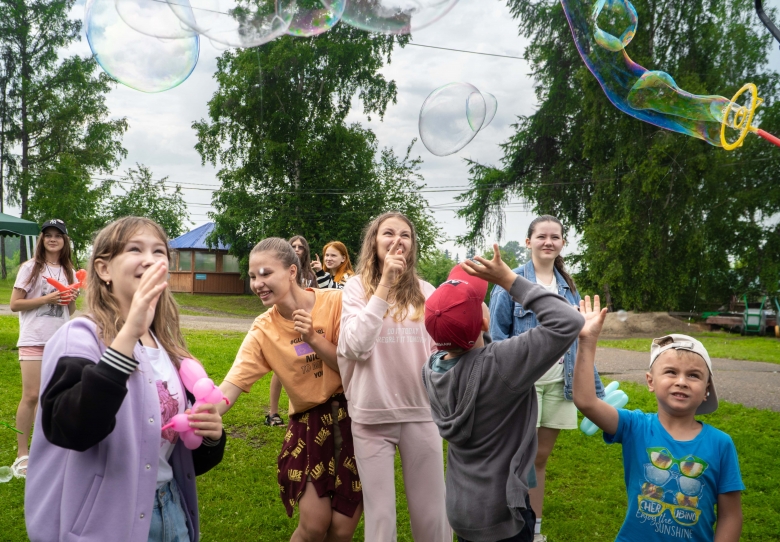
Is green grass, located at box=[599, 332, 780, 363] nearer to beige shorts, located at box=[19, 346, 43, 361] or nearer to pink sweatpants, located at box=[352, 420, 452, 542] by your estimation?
pink sweatpants, located at box=[352, 420, 452, 542]

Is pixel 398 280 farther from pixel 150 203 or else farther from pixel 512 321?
pixel 150 203

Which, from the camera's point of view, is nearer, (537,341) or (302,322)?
(537,341)

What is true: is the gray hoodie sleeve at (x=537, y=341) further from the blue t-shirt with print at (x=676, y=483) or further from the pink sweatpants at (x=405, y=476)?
the pink sweatpants at (x=405, y=476)

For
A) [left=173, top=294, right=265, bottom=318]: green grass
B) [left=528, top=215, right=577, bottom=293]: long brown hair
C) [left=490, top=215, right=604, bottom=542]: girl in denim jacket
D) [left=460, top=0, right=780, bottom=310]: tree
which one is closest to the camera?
[left=490, top=215, right=604, bottom=542]: girl in denim jacket

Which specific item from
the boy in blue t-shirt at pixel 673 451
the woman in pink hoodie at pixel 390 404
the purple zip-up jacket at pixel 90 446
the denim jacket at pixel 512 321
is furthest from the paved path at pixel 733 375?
the purple zip-up jacket at pixel 90 446

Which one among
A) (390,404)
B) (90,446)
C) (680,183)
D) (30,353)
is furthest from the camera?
(680,183)

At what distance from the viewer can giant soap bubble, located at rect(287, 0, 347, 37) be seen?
5.37 metres

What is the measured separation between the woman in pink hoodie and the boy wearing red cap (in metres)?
0.49

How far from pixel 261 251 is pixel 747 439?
5.49 metres

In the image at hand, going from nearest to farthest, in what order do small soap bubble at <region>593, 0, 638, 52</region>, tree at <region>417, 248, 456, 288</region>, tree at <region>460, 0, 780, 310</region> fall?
small soap bubble at <region>593, 0, 638, 52</region>
tree at <region>460, 0, 780, 310</region>
tree at <region>417, 248, 456, 288</region>

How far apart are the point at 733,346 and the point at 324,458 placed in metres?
14.4

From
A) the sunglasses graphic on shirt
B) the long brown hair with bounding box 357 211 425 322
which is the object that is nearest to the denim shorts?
the long brown hair with bounding box 357 211 425 322

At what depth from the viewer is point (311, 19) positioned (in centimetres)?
559

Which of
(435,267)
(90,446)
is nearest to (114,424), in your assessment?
(90,446)
